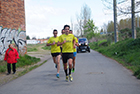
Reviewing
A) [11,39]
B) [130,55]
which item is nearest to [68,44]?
[11,39]

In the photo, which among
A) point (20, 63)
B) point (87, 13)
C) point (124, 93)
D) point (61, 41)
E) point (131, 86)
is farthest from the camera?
point (87, 13)

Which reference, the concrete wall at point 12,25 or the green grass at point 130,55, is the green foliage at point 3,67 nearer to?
the concrete wall at point 12,25

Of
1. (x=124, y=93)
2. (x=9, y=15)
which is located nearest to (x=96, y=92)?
(x=124, y=93)

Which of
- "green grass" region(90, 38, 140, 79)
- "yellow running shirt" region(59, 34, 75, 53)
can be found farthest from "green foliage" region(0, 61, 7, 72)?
"green grass" region(90, 38, 140, 79)

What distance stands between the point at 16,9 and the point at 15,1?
572mm

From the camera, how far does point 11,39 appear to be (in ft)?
42.1

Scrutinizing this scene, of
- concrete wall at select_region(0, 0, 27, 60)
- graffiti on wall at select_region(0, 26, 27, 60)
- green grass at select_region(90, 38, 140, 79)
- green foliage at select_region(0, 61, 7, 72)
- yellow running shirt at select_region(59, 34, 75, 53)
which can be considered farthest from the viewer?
concrete wall at select_region(0, 0, 27, 60)

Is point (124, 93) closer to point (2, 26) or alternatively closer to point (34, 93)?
point (34, 93)

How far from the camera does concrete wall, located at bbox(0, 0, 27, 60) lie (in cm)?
1215

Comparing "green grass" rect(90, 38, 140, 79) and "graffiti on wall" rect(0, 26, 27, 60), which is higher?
"graffiti on wall" rect(0, 26, 27, 60)

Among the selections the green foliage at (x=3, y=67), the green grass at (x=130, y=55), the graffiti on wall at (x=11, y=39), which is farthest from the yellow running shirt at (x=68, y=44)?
the graffiti on wall at (x=11, y=39)

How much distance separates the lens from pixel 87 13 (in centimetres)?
5347

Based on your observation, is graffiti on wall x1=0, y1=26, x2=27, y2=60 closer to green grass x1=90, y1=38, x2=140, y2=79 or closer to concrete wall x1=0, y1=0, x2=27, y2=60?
concrete wall x1=0, y1=0, x2=27, y2=60

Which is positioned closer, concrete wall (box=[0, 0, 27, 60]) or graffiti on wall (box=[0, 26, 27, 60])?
graffiti on wall (box=[0, 26, 27, 60])
